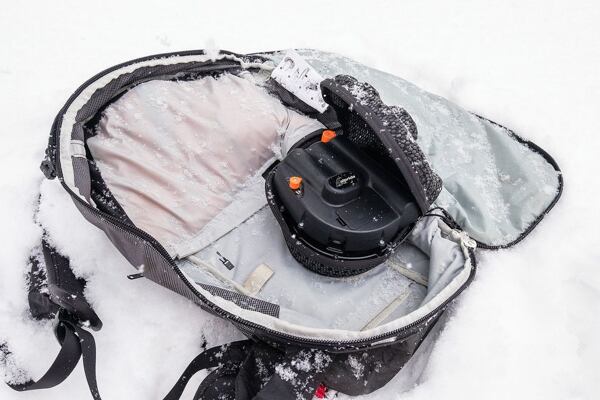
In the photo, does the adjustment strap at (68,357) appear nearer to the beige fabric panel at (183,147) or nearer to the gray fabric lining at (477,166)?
the beige fabric panel at (183,147)

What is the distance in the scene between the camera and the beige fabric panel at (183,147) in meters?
1.03

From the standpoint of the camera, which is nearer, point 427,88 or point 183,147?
point 183,147

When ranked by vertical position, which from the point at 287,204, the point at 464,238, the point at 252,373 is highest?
the point at 287,204

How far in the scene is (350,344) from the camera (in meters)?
0.80

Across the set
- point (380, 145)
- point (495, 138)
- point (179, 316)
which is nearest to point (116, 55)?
point (179, 316)

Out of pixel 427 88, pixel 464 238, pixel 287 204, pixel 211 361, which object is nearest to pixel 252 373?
pixel 211 361

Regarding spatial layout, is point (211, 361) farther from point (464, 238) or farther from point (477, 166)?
point (477, 166)

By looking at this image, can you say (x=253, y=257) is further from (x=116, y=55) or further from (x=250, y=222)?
(x=116, y=55)

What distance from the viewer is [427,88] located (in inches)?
59.6

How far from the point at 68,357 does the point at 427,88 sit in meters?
1.22

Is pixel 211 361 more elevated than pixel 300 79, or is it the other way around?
pixel 300 79

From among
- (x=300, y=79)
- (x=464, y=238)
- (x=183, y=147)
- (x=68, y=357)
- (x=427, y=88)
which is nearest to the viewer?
(x=68, y=357)

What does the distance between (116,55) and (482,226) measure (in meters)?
1.18

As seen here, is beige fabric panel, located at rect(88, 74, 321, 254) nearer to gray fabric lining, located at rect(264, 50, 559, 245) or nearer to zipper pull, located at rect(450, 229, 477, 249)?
gray fabric lining, located at rect(264, 50, 559, 245)
